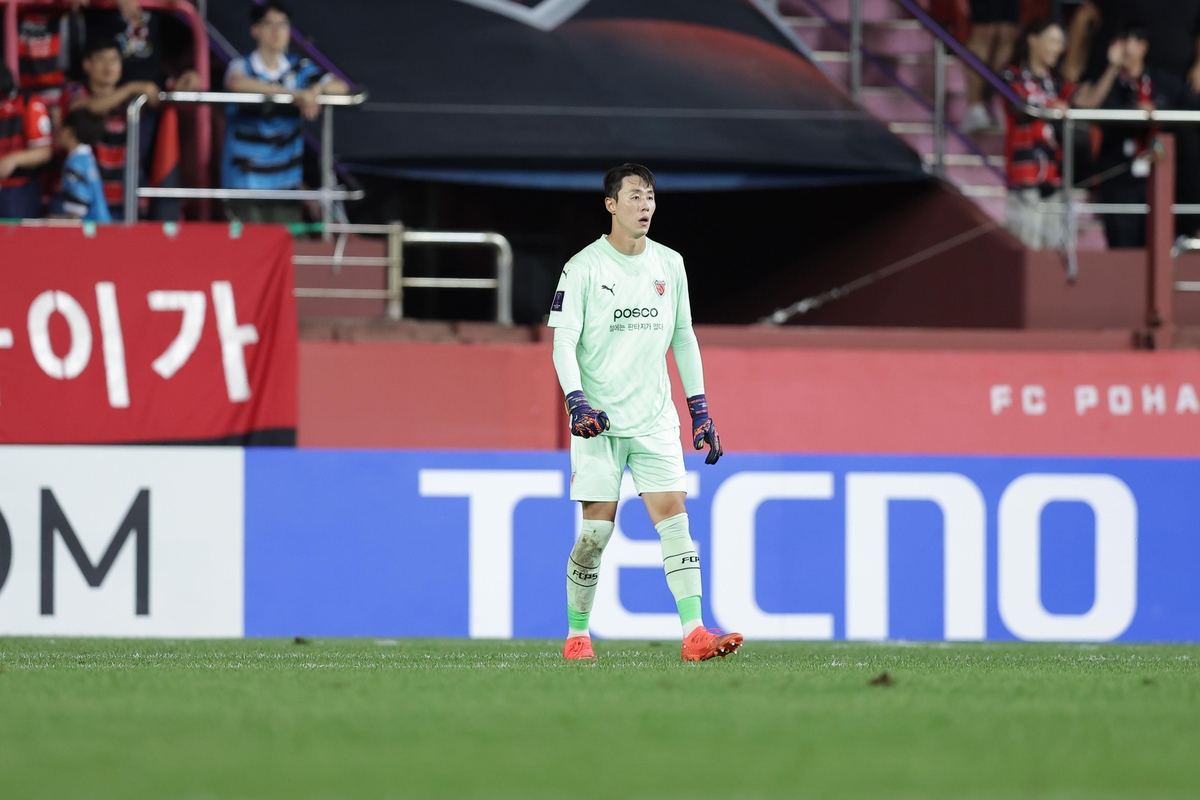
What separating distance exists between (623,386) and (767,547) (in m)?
4.02

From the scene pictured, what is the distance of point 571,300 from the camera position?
24.0ft

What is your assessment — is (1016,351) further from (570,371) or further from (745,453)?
(570,371)

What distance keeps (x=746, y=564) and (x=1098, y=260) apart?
3889 mm

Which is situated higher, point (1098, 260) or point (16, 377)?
point (1098, 260)

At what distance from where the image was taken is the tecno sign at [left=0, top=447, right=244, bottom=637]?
412 inches

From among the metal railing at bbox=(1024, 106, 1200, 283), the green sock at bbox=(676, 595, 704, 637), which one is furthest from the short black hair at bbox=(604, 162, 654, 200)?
the metal railing at bbox=(1024, 106, 1200, 283)

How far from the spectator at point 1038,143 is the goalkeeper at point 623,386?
21.0 ft

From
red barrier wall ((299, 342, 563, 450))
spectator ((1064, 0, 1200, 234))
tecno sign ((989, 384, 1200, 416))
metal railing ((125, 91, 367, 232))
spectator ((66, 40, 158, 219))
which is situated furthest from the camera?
spectator ((1064, 0, 1200, 234))

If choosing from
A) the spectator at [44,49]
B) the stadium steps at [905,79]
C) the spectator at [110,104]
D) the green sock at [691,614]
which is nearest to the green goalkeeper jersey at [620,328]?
the green sock at [691,614]

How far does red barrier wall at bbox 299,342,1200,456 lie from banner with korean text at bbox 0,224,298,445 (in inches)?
26.1

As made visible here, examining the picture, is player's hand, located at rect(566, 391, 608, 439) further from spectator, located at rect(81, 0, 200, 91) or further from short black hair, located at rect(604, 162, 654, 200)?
spectator, located at rect(81, 0, 200, 91)

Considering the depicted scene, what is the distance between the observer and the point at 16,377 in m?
11.0

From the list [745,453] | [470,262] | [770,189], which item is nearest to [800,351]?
[745,453]

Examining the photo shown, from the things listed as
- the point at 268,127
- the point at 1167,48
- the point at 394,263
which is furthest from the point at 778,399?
the point at 1167,48
